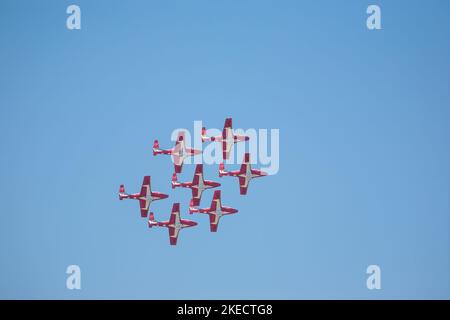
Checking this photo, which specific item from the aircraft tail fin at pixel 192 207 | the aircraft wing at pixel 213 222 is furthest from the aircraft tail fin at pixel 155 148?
the aircraft wing at pixel 213 222

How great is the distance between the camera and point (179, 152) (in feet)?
228

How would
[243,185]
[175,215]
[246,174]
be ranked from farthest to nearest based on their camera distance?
[175,215], [243,185], [246,174]

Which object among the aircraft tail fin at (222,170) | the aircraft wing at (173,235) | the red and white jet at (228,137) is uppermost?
the red and white jet at (228,137)

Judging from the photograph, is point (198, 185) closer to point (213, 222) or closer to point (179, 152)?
point (213, 222)

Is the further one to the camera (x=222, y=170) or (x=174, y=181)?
(x=174, y=181)

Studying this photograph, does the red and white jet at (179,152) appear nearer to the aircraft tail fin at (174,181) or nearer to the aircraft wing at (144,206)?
the aircraft tail fin at (174,181)

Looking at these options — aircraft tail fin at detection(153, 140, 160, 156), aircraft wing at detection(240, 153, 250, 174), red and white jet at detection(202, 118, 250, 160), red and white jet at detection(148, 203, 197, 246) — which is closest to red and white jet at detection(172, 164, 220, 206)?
red and white jet at detection(148, 203, 197, 246)

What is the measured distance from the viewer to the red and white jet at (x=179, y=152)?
69000 millimetres

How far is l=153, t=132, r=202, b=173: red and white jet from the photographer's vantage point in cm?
6900

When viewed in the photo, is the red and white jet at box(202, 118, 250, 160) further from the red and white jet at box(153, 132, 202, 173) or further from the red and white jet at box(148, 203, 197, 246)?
the red and white jet at box(148, 203, 197, 246)

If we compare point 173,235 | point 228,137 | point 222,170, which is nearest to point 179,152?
point 222,170
